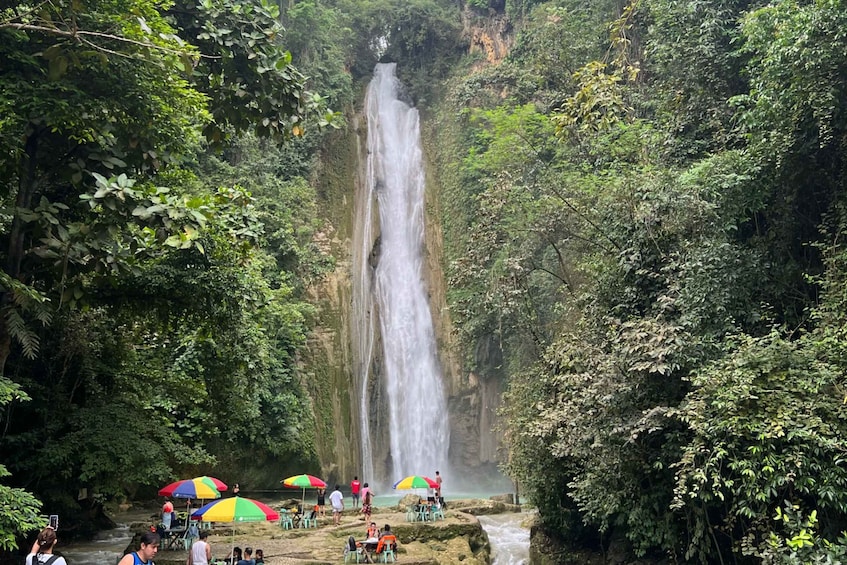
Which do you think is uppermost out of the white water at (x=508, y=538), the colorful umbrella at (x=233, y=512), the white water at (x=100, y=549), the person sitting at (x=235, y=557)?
the colorful umbrella at (x=233, y=512)

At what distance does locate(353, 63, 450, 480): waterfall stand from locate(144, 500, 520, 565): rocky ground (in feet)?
34.5

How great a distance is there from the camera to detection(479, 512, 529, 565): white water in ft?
45.3

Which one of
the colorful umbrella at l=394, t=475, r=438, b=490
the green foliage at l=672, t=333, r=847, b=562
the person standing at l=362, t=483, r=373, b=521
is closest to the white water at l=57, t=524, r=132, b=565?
the person standing at l=362, t=483, r=373, b=521

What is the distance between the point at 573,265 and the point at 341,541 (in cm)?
885

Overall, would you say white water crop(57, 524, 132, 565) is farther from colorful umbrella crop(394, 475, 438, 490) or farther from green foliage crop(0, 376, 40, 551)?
green foliage crop(0, 376, 40, 551)

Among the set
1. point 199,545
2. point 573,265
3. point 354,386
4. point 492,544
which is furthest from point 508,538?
point 354,386

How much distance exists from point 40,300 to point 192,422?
467 inches

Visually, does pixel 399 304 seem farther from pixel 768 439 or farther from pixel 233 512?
pixel 768 439

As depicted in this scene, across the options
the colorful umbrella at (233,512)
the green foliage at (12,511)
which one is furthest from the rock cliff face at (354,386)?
the green foliage at (12,511)

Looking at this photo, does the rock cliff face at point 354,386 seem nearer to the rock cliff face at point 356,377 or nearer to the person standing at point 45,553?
the rock cliff face at point 356,377

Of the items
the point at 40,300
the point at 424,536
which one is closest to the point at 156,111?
the point at 40,300

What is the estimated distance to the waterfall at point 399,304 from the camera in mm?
25406

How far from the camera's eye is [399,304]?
2803 cm

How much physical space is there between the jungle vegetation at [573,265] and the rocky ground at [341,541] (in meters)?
1.61
